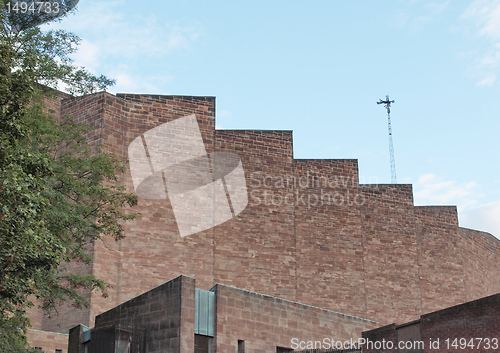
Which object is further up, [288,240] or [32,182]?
[288,240]

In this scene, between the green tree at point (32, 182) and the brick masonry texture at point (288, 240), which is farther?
the brick masonry texture at point (288, 240)

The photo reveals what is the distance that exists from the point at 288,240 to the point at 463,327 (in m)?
13.5

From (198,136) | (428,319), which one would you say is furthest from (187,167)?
(428,319)

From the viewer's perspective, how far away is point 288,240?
2605cm

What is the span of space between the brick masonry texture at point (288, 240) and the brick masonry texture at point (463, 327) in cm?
1097

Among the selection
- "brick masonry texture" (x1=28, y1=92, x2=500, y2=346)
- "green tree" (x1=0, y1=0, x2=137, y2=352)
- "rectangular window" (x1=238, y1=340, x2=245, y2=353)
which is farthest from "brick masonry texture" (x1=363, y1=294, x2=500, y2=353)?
"brick masonry texture" (x1=28, y1=92, x2=500, y2=346)

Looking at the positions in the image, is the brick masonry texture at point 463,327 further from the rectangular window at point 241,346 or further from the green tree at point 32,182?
the green tree at point 32,182

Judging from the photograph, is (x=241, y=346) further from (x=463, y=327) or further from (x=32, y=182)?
(x=32, y=182)

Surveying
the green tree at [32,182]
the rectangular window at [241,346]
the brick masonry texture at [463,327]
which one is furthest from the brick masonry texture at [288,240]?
the brick masonry texture at [463,327]

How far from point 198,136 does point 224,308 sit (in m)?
10.1

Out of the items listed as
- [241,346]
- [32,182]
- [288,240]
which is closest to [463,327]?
[241,346]

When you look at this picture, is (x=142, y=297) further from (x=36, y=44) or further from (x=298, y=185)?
(x=298, y=185)

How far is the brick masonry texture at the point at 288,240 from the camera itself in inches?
916

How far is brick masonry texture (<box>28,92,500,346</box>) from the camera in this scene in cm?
2327
